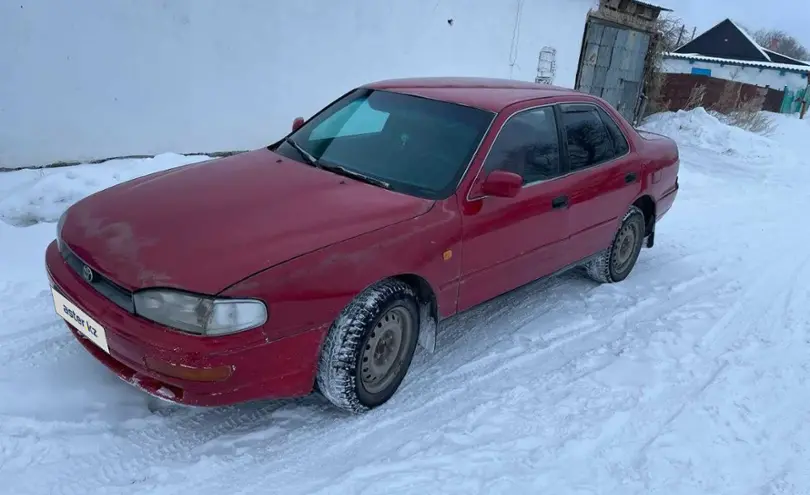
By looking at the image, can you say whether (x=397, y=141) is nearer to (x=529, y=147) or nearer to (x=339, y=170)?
(x=339, y=170)

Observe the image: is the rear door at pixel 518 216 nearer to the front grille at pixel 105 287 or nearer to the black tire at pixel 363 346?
the black tire at pixel 363 346

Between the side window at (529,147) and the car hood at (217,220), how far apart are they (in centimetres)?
68

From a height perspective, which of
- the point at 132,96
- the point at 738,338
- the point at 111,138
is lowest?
the point at 738,338

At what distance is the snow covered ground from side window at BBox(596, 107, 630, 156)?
114cm

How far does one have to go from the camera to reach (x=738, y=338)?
4449mm

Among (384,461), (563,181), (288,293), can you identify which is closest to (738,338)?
(563,181)

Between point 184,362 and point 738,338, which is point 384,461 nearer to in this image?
point 184,362

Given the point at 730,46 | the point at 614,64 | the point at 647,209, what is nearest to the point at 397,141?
the point at 647,209

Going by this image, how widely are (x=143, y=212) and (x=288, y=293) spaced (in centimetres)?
95

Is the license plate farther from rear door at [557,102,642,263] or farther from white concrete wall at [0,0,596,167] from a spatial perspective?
white concrete wall at [0,0,596,167]

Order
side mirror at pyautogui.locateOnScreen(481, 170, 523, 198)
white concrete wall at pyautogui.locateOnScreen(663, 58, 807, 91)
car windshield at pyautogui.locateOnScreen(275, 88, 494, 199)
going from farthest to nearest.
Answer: white concrete wall at pyautogui.locateOnScreen(663, 58, 807, 91)
car windshield at pyautogui.locateOnScreen(275, 88, 494, 199)
side mirror at pyautogui.locateOnScreen(481, 170, 523, 198)

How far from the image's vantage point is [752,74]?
33750mm

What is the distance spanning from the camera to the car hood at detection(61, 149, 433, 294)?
2.68 meters

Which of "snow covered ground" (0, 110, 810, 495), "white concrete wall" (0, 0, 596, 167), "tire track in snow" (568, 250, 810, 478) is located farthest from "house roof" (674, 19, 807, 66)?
"snow covered ground" (0, 110, 810, 495)
